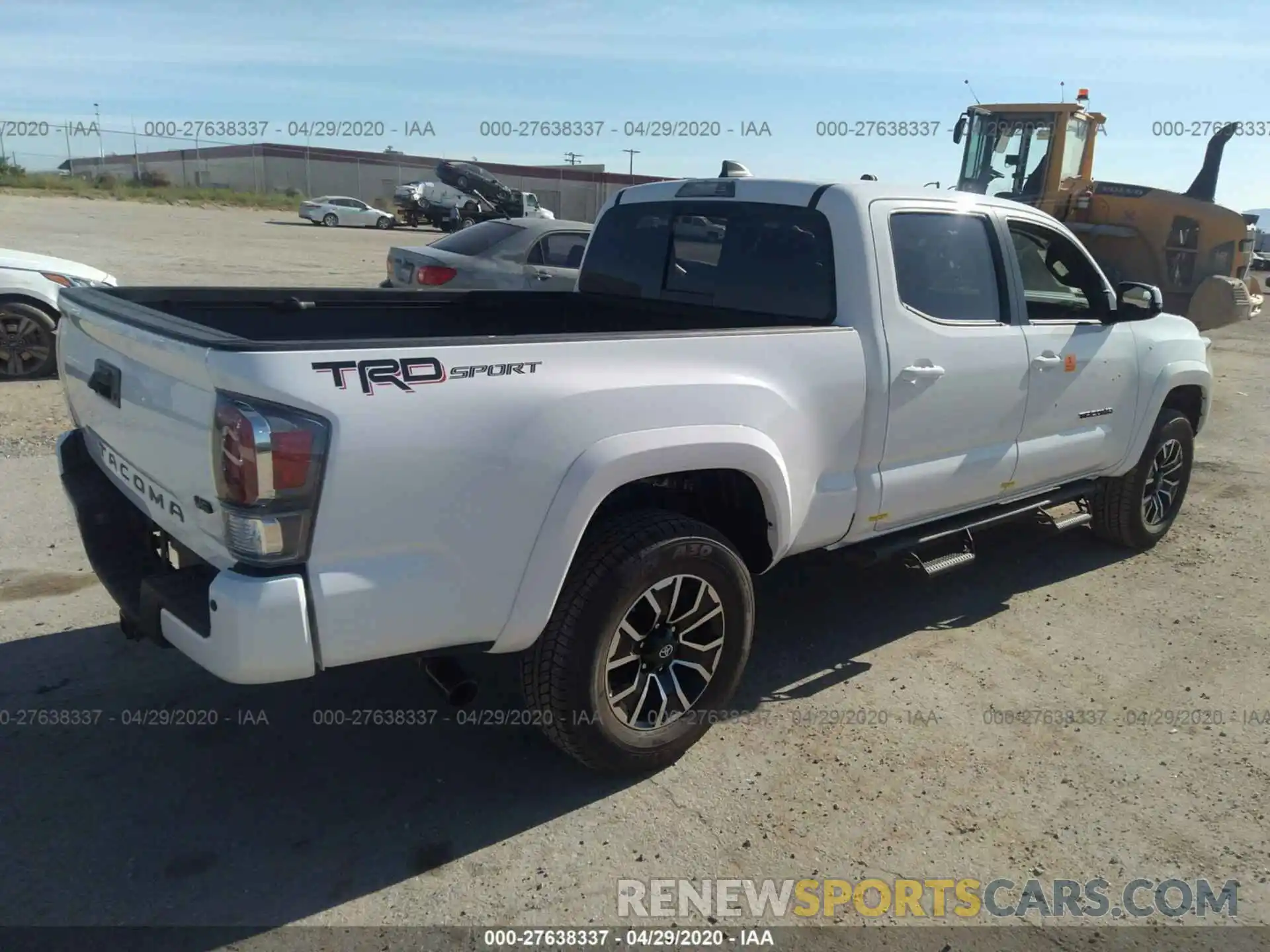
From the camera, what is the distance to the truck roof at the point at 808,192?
13.2 ft

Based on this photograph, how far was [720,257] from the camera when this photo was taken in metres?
4.40

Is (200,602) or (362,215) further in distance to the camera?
(362,215)

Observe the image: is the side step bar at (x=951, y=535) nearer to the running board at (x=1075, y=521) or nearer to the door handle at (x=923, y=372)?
the running board at (x=1075, y=521)

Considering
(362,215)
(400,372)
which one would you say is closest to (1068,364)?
(400,372)

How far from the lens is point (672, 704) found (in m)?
3.48

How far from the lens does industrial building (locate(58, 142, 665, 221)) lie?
176 feet

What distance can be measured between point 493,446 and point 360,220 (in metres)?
43.1

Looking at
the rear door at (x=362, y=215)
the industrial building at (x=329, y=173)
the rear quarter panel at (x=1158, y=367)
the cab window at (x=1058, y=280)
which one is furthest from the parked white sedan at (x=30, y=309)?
the industrial building at (x=329, y=173)

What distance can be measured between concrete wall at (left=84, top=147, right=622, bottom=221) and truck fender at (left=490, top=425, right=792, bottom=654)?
49.6 meters

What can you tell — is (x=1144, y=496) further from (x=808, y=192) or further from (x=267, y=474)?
(x=267, y=474)

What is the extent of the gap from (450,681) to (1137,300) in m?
4.33

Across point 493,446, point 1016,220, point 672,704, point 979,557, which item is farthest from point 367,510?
point 979,557

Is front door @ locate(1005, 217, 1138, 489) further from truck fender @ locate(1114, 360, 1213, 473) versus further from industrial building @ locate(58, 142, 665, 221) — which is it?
industrial building @ locate(58, 142, 665, 221)

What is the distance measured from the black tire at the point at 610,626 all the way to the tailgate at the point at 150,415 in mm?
1020
